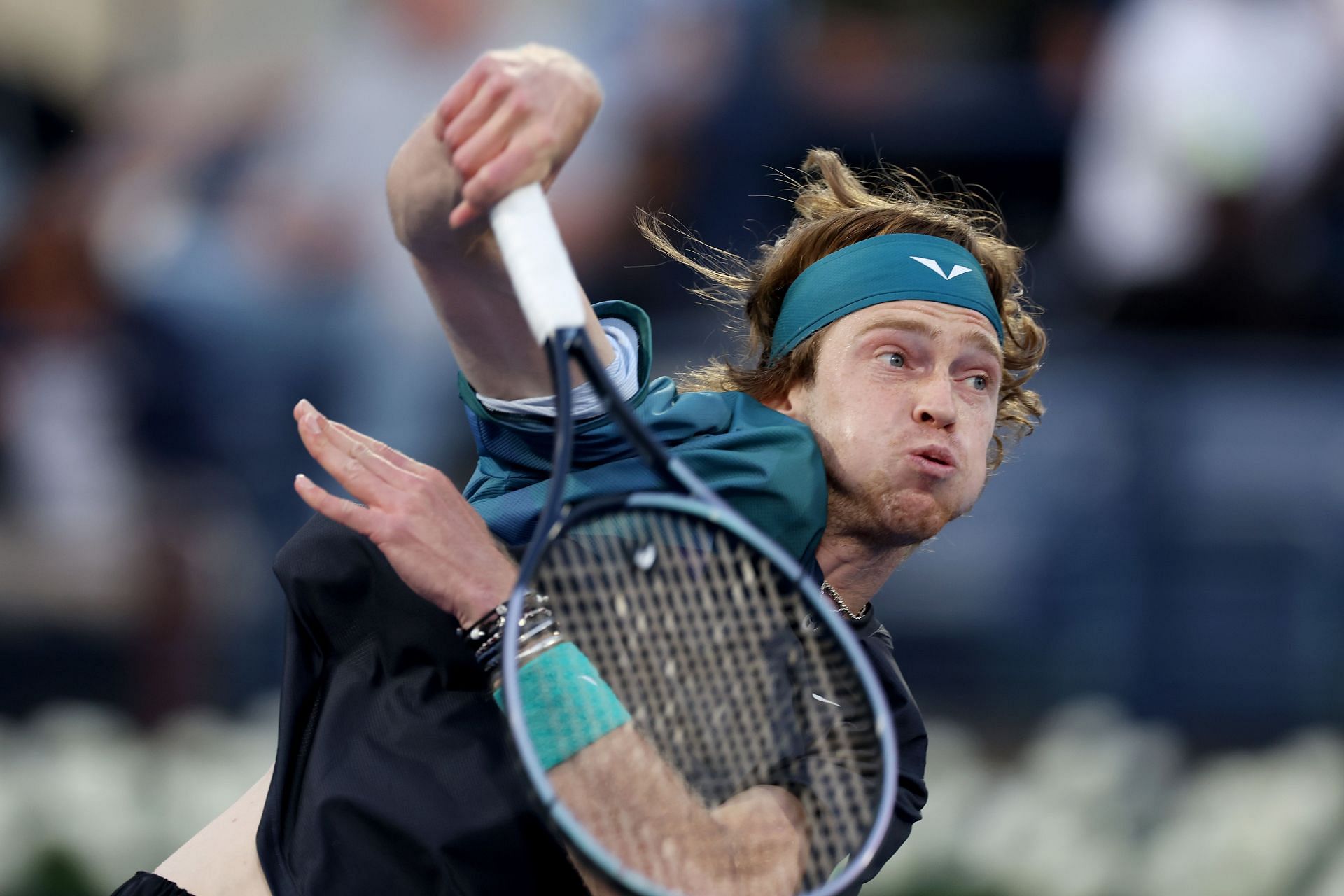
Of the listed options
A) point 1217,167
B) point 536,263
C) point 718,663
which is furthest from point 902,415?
point 1217,167

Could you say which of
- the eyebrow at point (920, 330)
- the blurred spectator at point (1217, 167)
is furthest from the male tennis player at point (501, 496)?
the blurred spectator at point (1217, 167)

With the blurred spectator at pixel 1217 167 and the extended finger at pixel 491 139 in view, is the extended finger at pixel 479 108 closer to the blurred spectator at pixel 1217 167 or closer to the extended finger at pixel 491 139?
the extended finger at pixel 491 139

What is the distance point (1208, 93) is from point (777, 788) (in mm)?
4326

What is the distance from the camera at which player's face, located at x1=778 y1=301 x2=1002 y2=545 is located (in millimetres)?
2514

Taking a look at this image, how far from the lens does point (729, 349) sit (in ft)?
17.9

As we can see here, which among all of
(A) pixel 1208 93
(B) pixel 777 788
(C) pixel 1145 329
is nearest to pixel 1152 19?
(A) pixel 1208 93

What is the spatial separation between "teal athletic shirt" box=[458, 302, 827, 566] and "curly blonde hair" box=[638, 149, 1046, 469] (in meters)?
0.33

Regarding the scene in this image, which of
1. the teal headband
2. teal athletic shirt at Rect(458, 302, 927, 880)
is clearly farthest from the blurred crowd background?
teal athletic shirt at Rect(458, 302, 927, 880)

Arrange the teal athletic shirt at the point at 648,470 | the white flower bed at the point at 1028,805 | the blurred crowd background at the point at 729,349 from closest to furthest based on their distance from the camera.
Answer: the teal athletic shirt at the point at 648,470 < the white flower bed at the point at 1028,805 < the blurred crowd background at the point at 729,349

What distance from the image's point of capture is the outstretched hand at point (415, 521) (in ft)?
7.05

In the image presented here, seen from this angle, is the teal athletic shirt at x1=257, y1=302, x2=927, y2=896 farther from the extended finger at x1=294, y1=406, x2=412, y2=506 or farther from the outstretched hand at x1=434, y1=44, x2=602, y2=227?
the outstretched hand at x1=434, y1=44, x2=602, y2=227

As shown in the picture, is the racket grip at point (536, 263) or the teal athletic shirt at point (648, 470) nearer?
the racket grip at point (536, 263)

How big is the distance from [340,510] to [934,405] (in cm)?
94

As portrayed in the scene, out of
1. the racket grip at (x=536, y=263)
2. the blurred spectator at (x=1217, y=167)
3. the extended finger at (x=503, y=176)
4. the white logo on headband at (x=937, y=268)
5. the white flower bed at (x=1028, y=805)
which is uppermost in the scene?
the extended finger at (x=503, y=176)
